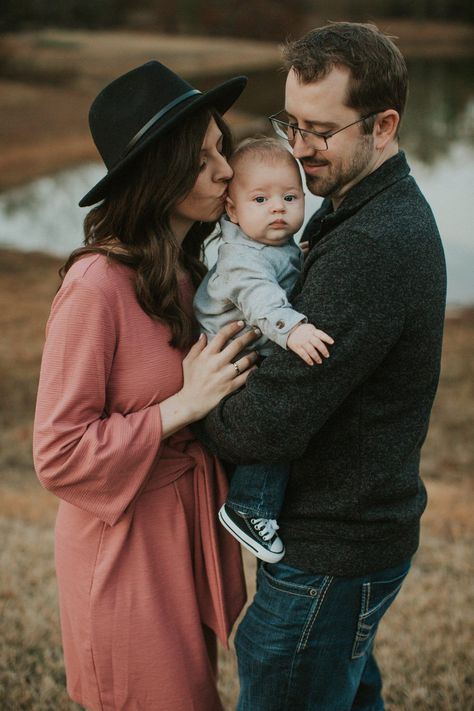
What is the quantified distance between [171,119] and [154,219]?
0.24 m

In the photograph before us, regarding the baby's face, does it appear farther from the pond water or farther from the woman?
the pond water

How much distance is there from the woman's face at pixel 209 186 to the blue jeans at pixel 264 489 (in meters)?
0.61

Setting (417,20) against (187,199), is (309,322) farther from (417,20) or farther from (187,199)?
(417,20)

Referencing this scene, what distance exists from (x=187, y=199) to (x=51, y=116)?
21.8 meters

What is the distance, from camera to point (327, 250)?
1.50 meters

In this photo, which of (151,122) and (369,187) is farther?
(151,122)

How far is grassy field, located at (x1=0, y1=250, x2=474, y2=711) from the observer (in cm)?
267

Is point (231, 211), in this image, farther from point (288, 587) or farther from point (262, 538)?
point (288, 587)

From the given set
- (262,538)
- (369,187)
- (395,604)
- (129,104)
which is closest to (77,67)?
(395,604)

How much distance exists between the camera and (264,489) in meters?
1.67

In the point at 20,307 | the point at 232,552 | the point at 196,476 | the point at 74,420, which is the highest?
the point at 74,420

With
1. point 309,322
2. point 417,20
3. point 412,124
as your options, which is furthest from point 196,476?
point 412,124

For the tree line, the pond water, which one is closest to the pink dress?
A: the pond water

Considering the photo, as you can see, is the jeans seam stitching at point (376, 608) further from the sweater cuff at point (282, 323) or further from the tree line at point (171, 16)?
the tree line at point (171, 16)
